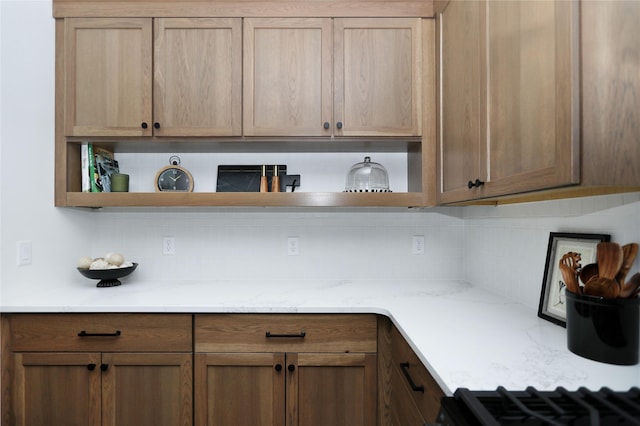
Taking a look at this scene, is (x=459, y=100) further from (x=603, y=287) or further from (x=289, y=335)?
(x=289, y=335)

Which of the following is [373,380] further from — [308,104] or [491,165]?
[308,104]

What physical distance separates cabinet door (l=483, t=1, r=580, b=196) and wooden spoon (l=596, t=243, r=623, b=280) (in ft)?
0.78

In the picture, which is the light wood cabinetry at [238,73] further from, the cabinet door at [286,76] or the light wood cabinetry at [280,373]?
the light wood cabinetry at [280,373]

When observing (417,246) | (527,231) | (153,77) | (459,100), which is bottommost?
(417,246)

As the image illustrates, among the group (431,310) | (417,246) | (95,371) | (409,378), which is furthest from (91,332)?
(417,246)

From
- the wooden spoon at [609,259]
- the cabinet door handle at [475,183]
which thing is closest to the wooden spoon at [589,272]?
the wooden spoon at [609,259]

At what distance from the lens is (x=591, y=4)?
0.84 meters

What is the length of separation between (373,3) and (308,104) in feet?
2.05

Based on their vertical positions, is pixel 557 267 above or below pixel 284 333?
above

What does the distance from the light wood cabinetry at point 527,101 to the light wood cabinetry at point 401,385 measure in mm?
645

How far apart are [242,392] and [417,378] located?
829 millimetres

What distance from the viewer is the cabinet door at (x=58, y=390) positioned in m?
1.56

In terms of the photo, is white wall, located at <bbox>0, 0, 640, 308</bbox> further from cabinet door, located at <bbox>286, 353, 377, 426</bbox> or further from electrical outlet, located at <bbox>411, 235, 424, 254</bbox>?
cabinet door, located at <bbox>286, 353, 377, 426</bbox>

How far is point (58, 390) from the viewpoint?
1.56 m
